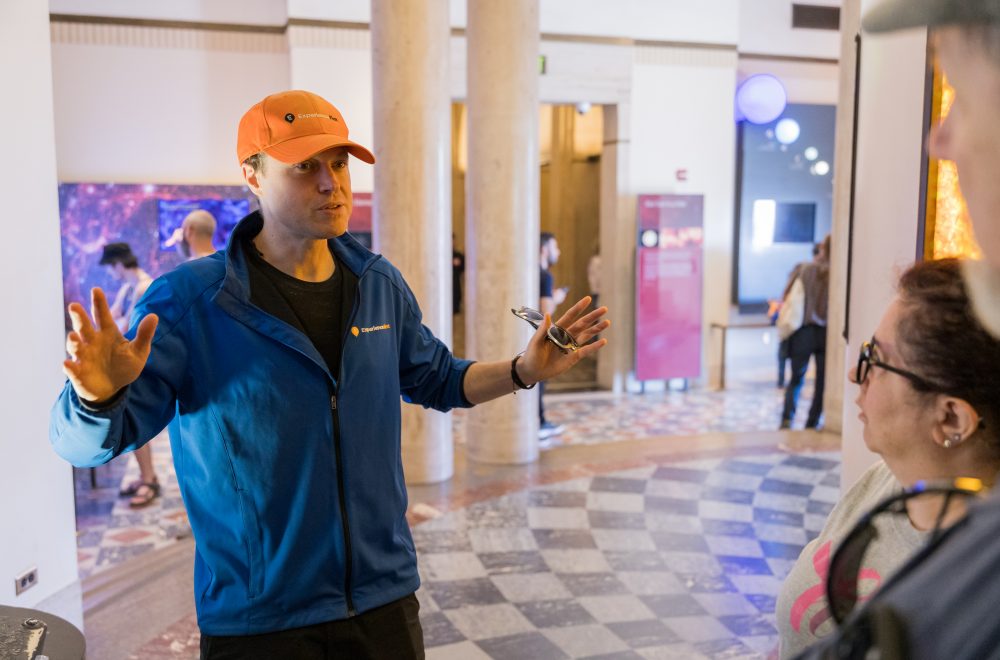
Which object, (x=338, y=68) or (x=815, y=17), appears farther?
(x=815, y=17)

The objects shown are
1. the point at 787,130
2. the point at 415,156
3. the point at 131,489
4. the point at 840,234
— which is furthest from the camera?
the point at 787,130

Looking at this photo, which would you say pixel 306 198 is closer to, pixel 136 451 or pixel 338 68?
pixel 136 451

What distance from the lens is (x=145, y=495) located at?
20.2 ft

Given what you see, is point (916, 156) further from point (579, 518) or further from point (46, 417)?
point (46, 417)

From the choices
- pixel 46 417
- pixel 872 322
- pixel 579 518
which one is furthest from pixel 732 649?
pixel 46 417

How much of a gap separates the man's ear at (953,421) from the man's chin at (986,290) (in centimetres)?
74

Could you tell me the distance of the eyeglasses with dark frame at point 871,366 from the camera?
56.3 inches

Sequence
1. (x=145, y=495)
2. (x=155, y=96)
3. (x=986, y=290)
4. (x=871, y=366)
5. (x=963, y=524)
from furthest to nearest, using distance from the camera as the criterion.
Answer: (x=155, y=96), (x=145, y=495), (x=871, y=366), (x=986, y=290), (x=963, y=524)

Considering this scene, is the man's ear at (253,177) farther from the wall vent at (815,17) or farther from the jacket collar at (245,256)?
the wall vent at (815,17)

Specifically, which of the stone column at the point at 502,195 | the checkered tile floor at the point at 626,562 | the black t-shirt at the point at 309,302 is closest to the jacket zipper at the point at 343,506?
the black t-shirt at the point at 309,302

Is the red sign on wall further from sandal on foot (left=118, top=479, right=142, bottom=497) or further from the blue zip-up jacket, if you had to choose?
the blue zip-up jacket

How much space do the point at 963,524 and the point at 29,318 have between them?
3633 mm

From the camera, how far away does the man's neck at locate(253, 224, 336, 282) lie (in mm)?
2160

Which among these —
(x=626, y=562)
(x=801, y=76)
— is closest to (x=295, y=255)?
(x=626, y=562)
